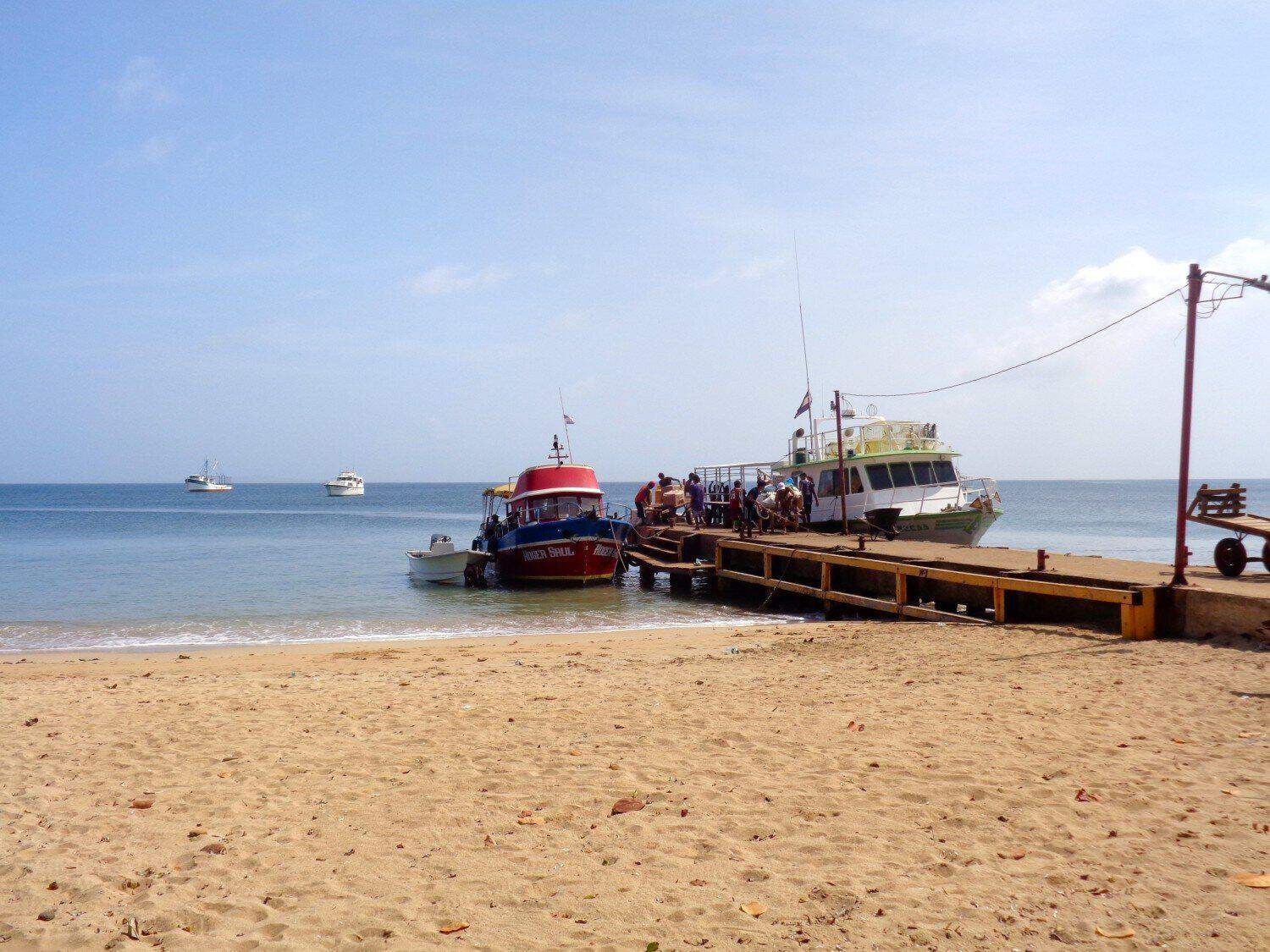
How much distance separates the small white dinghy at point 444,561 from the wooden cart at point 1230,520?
20458 millimetres

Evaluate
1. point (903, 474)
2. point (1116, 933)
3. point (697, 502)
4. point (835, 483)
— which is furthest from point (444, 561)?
point (1116, 933)

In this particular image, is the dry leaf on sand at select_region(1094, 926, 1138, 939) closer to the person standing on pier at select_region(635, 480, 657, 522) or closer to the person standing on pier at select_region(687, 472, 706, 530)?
the person standing on pier at select_region(687, 472, 706, 530)

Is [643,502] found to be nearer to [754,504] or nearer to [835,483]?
[754,504]

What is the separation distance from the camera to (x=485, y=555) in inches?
1117

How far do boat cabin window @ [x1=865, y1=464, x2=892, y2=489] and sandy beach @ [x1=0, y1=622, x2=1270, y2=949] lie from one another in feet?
52.1

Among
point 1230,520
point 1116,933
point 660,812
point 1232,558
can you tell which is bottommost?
point 660,812

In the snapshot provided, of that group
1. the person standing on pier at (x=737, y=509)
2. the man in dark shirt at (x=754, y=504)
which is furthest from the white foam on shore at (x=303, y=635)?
the man in dark shirt at (x=754, y=504)

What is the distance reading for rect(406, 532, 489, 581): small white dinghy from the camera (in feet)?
91.4

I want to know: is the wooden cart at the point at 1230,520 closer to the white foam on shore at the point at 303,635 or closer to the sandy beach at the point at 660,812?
the sandy beach at the point at 660,812

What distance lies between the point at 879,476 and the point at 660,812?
2158 cm

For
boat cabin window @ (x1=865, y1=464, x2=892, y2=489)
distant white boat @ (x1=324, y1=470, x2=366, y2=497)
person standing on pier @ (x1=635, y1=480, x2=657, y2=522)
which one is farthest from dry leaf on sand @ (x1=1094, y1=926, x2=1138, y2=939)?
distant white boat @ (x1=324, y1=470, x2=366, y2=497)

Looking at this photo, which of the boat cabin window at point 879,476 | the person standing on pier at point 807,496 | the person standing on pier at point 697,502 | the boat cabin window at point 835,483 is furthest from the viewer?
the person standing on pier at point 697,502

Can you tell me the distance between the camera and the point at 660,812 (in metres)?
5.48

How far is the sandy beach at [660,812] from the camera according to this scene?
409 centimetres
